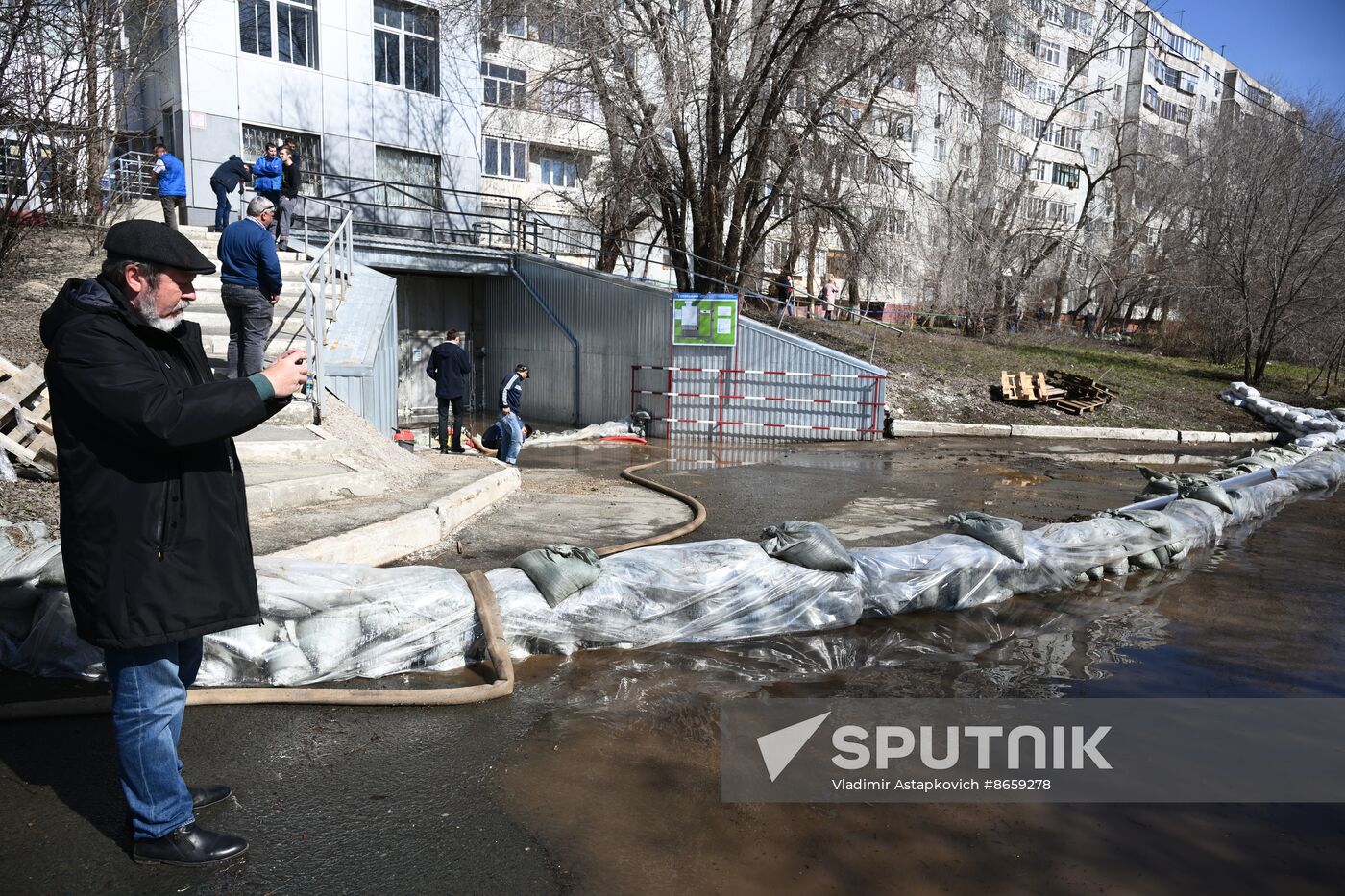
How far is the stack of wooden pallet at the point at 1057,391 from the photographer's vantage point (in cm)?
1994

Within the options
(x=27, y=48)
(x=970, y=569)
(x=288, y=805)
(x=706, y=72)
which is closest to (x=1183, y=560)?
(x=970, y=569)

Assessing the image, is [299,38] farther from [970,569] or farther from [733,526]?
[970,569]

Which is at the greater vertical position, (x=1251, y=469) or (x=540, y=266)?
(x=540, y=266)

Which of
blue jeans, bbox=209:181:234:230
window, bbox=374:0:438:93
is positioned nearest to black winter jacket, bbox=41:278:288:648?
blue jeans, bbox=209:181:234:230

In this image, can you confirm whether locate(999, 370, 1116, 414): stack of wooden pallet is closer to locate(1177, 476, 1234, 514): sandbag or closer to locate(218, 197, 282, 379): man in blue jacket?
locate(1177, 476, 1234, 514): sandbag

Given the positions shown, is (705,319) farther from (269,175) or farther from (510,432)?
(269,175)

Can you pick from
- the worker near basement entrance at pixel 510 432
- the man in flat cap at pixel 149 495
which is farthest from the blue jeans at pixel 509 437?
the man in flat cap at pixel 149 495

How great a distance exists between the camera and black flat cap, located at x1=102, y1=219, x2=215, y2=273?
8.36 ft

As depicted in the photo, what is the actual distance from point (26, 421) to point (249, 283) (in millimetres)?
2393

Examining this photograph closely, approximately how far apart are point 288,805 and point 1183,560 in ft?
22.8

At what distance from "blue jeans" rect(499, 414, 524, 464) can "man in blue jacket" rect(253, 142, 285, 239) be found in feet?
18.8

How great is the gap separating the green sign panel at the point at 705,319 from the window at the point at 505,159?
55.3 ft

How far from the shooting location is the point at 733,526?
8305 millimetres

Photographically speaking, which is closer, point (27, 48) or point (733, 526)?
point (733, 526)
